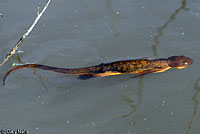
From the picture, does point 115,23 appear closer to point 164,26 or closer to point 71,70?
point 164,26

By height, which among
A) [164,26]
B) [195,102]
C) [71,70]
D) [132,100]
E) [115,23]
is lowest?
[195,102]

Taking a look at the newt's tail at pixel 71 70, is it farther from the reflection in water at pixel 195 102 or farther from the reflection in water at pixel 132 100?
the reflection in water at pixel 195 102

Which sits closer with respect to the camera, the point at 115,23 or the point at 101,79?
the point at 101,79

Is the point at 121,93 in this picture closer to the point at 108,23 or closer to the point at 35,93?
the point at 35,93

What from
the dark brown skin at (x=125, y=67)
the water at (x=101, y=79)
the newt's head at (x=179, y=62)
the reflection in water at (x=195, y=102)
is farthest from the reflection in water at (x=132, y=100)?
the reflection in water at (x=195, y=102)

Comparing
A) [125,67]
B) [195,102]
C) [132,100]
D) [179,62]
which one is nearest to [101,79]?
[125,67]

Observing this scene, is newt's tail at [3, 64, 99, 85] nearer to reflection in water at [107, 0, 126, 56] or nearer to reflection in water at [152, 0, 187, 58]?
reflection in water at [107, 0, 126, 56]

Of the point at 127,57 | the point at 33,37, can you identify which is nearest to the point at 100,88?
the point at 127,57
